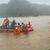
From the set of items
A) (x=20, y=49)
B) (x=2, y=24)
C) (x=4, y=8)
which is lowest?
(x=20, y=49)

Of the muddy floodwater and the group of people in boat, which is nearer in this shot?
the muddy floodwater

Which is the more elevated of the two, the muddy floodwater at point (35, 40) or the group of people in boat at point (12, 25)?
the group of people in boat at point (12, 25)

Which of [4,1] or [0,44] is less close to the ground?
[4,1]

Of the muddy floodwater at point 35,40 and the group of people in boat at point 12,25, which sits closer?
the muddy floodwater at point 35,40

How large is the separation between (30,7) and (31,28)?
1.89 ft

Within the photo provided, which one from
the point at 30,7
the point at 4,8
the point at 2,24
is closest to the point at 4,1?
the point at 4,8

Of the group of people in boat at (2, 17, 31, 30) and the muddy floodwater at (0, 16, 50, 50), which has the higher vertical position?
the group of people in boat at (2, 17, 31, 30)

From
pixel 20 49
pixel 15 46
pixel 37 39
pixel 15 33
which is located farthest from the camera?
pixel 15 33

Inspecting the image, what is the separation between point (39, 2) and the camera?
2707 millimetres

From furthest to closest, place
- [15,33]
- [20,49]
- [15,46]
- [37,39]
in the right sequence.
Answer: [15,33] < [37,39] < [15,46] < [20,49]

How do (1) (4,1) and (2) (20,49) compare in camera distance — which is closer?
(2) (20,49)

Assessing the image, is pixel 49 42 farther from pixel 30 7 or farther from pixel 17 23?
pixel 17 23

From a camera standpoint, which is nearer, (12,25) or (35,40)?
(35,40)

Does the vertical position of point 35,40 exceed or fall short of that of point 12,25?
it falls short
